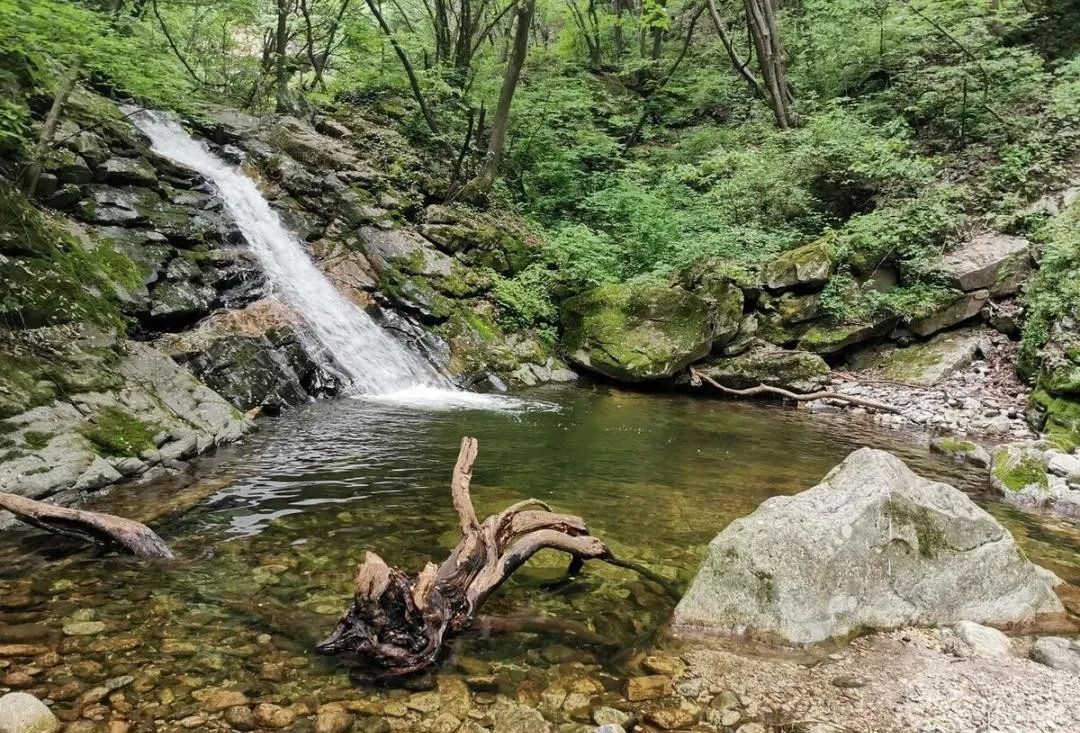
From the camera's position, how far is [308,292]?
13109 millimetres

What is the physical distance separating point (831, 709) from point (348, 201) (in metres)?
15.9

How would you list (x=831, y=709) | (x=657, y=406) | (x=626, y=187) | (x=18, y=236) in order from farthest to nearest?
(x=626, y=187) → (x=657, y=406) → (x=18, y=236) → (x=831, y=709)

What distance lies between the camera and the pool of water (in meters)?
3.28

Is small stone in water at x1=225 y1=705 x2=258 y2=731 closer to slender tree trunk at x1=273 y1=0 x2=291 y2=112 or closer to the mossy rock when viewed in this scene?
the mossy rock

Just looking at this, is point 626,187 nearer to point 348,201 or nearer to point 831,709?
point 348,201

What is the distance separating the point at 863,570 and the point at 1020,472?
16.2 ft

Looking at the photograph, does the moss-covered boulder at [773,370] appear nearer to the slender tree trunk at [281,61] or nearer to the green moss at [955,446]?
the green moss at [955,446]

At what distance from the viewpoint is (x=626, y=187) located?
19.2 metres

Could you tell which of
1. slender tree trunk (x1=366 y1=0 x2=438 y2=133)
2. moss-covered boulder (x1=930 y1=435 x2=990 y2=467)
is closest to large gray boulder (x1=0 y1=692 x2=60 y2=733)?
moss-covered boulder (x1=930 y1=435 x2=990 y2=467)

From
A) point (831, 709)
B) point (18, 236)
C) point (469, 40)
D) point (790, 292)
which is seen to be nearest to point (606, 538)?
point (831, 709)

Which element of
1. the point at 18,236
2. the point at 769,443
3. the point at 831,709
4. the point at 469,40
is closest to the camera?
the point at 831,709

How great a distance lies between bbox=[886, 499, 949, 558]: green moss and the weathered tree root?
200 centimetres

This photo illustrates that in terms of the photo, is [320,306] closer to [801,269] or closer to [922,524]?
[801,269]

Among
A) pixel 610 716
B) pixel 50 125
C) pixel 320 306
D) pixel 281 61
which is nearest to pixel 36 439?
pixel 50 125
